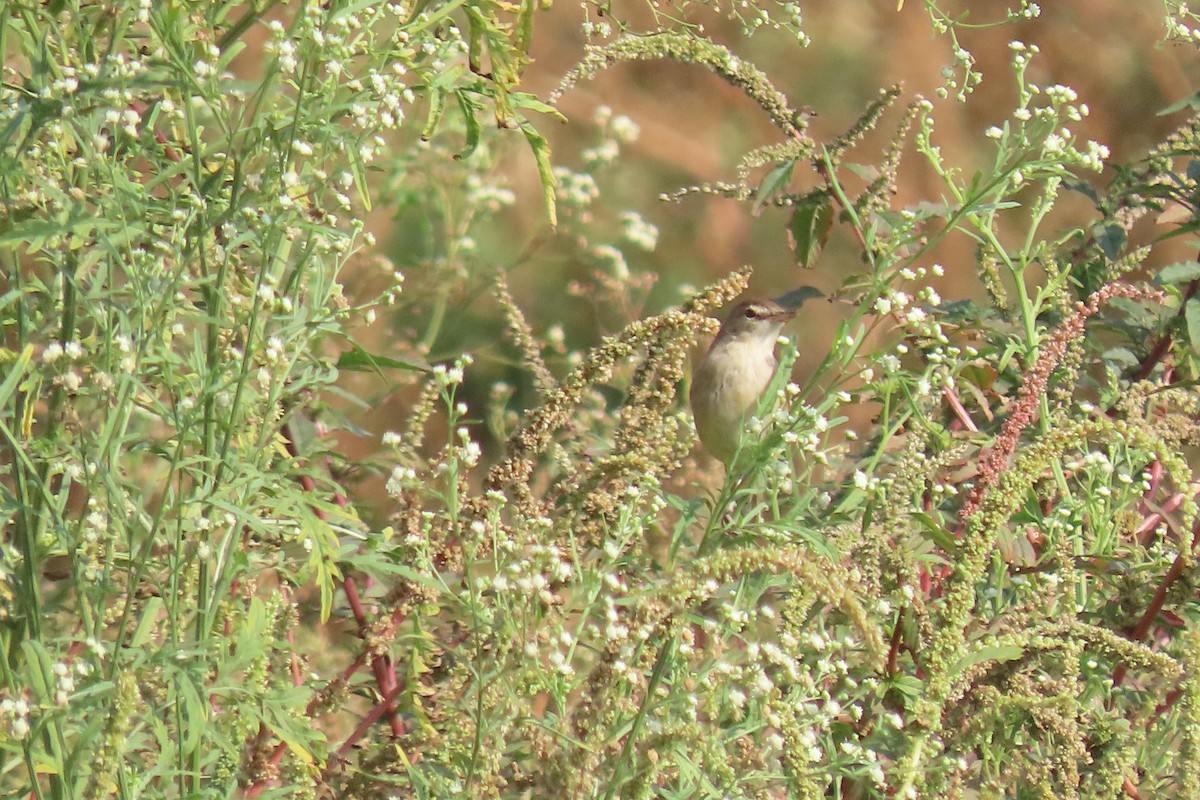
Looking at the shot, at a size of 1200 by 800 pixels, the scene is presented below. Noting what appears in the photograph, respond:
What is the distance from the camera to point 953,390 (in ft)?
6.89

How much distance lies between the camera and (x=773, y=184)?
2.23 meters

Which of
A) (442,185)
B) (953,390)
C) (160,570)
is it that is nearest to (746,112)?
(442,185)

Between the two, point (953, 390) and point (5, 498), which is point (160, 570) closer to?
point (5, 498)

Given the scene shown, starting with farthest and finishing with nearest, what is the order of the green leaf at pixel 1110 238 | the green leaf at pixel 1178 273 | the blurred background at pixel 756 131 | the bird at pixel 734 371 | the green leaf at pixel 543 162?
1. the blurred background at pixel 756 131
2. the bird at pixel 734 371
3. the green leaf at pixel 1110 238
4. the green leaf at pixel 1178 273
5. the green leaf at pixel 543 162

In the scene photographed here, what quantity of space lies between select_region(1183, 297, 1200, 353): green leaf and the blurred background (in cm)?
277

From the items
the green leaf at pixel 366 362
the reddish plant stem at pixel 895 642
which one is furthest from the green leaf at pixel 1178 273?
the green leaf at pixel 366 362

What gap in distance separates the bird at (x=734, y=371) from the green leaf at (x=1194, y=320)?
63.7 inches

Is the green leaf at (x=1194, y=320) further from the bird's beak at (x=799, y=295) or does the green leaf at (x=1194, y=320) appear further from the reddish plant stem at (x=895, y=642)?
the reddish plant stem at (x=895, y=642)

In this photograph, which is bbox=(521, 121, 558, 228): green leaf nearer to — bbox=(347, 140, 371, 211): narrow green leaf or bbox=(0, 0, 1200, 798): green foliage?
bbox=(0, 0, 1200, 798): green foliage

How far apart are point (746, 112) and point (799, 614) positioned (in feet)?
16.2

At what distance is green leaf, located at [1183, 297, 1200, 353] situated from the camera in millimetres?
2174

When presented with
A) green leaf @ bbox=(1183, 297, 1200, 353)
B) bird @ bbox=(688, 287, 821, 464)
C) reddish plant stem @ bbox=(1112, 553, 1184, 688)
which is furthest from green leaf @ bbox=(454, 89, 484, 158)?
bird @ bbox=(688, 287, 821, 464)

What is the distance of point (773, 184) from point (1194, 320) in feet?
2.02

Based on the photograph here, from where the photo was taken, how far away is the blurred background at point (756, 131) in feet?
17.0
